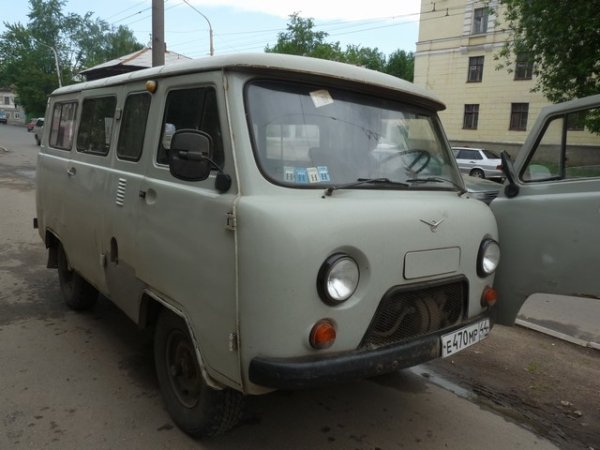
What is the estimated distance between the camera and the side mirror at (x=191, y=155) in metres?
2.48

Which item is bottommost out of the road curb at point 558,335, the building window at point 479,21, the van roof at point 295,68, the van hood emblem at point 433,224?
the road curb at point 558,335

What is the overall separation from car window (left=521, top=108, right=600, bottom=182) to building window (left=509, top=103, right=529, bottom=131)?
2898 centimetres

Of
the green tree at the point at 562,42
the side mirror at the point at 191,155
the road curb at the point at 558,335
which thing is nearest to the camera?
the side mirror at the point at 191,155

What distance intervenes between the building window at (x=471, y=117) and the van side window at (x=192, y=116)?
105ft

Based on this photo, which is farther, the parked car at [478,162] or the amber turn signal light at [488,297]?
the parked car at [478,162]

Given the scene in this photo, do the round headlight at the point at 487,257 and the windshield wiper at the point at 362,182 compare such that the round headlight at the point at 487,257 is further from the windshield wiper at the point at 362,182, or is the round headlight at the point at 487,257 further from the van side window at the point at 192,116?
the van side window at the point at 192,116

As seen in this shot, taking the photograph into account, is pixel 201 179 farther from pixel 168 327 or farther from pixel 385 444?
pixel 385 444

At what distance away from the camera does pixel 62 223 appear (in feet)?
15.4

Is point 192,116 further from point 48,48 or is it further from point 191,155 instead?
point 48,48

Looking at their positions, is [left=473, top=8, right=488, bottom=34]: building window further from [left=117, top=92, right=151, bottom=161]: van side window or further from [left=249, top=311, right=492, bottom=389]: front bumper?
[left=249, top=311, right=492, bottom=389]: front bumper

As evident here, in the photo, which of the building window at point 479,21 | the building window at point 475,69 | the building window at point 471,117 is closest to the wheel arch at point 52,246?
the building window at point 471,117

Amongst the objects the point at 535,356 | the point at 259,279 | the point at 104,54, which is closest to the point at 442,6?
the point at 535,356

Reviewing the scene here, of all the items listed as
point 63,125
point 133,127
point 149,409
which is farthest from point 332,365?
point 63,125

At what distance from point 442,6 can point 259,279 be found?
3511cm
